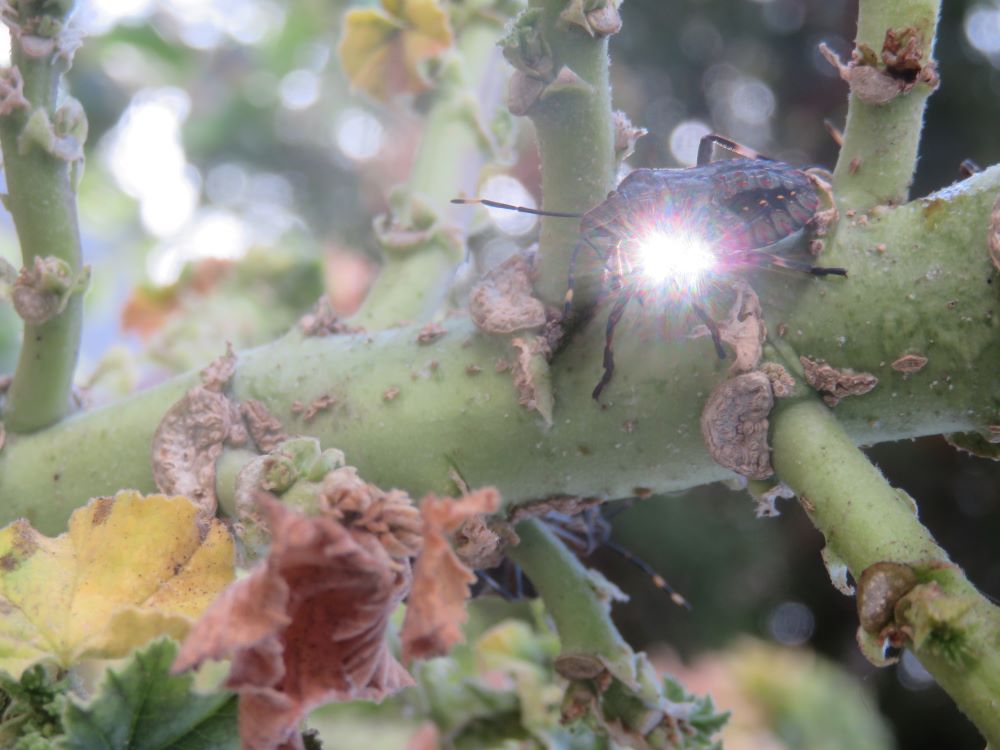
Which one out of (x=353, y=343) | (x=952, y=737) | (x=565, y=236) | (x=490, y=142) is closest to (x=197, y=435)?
(x=353, y=343)

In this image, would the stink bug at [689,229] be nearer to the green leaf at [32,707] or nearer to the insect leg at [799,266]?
the insect leg at [799,266]

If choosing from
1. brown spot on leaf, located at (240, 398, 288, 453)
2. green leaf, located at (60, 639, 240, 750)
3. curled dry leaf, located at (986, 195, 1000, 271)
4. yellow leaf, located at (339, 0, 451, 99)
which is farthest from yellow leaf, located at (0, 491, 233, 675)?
yellow leaf, located at (339, 0, 451, 99)

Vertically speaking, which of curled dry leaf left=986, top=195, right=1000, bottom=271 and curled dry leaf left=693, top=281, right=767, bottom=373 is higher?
curled dry leaf left=986, top=195, right=1000, bottom=271

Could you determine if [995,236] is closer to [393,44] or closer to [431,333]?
[431,333]

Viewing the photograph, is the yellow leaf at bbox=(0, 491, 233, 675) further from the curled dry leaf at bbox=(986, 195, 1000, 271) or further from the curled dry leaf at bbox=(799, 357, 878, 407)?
the curled dry leaf at bbox=(986, 195, 1000, 271)

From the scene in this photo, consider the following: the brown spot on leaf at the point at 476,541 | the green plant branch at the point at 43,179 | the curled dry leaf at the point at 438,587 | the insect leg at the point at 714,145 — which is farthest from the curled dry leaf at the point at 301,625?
the insect leg at the point at 714,145

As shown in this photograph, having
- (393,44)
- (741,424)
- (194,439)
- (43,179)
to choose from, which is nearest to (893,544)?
(741,424)

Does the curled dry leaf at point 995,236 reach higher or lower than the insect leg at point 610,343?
higher
